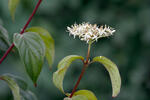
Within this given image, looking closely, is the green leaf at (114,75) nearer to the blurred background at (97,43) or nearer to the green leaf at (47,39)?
the green leaf at (47,39)

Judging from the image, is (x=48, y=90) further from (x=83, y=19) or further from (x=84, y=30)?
(x=84, y=30)

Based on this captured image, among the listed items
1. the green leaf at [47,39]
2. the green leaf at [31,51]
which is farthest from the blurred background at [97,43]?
the green leaf at [31,51]

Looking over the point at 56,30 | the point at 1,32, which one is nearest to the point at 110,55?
the point at 56,30

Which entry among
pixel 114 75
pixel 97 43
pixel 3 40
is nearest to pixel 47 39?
pixel 3 40

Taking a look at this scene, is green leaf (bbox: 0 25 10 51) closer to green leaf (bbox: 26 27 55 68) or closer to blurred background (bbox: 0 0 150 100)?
green leaf (bbox: 26 27 55 68)

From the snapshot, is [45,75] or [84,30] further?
[45,75]

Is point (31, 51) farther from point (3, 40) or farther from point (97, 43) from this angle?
point (97, 43)
